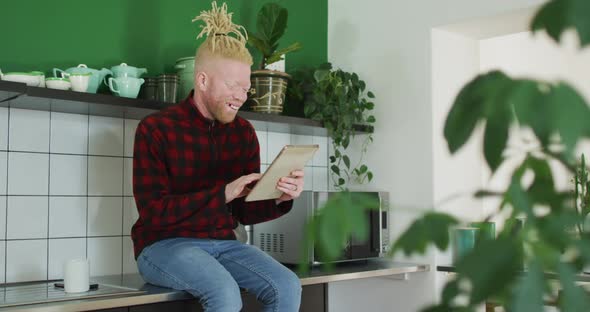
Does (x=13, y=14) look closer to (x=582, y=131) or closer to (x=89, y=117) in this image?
(x=89, y=117)

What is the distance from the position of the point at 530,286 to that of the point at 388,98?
2.99 metres

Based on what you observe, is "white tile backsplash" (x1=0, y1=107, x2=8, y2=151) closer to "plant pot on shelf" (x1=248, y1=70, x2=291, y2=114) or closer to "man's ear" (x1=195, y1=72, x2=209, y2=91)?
"man's ear" (x1=195, y1=72, x2=209, y2=91)

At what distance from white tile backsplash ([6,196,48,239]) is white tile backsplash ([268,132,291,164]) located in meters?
1.05

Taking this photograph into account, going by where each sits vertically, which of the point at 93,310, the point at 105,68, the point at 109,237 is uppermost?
the point at 105,68

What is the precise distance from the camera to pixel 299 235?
2740 millimetres

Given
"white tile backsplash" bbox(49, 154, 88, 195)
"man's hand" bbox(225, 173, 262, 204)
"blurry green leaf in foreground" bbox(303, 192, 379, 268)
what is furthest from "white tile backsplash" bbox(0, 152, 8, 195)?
"blurry green leaf in foreground" bbox(303, 192, 379, 268)

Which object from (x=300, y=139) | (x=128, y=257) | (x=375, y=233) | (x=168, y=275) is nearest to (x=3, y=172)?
(x=128, y=257)

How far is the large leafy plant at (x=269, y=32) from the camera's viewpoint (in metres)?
2.87

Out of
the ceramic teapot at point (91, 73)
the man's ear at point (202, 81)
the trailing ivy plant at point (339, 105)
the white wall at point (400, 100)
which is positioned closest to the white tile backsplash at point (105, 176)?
the ceramic teapot at point (91, 73)

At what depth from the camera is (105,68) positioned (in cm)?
253

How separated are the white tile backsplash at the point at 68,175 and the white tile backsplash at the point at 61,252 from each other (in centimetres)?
17

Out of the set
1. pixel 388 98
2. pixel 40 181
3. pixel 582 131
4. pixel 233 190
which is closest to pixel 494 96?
pixel 582 131

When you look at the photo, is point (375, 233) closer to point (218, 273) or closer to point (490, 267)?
point (218, 273)

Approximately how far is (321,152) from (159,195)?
1.34 meters
